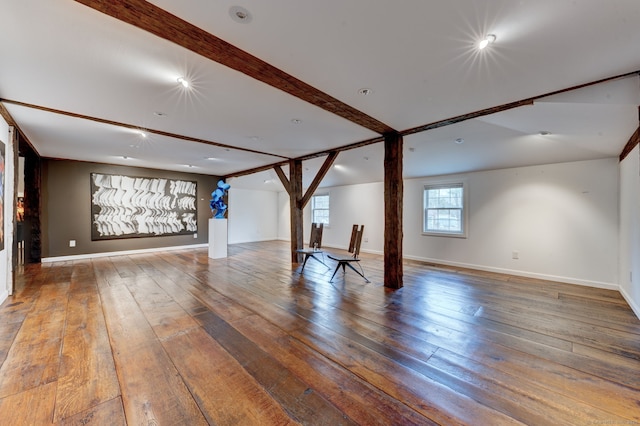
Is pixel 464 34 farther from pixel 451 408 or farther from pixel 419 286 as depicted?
pixel 419 286

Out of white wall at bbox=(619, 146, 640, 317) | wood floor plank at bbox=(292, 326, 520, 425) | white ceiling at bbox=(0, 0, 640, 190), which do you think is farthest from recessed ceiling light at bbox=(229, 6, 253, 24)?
white wall at bbox=(619, 146, 640, 317)

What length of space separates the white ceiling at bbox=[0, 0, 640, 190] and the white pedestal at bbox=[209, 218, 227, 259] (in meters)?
2.69

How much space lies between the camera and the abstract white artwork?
627cm

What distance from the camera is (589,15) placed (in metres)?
1.45

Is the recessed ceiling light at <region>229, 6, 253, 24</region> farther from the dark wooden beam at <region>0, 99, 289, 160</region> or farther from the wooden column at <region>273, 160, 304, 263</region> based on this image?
the wooden column at <region>273, 160, 304, 263</region>

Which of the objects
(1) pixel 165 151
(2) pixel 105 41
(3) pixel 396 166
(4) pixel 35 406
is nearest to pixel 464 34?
(3) pixel 396 166

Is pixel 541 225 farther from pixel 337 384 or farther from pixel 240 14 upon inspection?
pixel 240 14

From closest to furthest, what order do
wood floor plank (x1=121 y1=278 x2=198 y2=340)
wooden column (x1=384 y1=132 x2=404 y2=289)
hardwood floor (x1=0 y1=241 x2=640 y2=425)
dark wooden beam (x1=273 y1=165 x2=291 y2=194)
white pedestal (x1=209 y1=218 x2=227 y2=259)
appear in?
hardwood floor (x1=0 y1=241 x2=640 y2=425)
wood floor plank (x1=121 y1=278 x2=198 y2=340)
wooden column (x1=384 y1=132 x2=404 y2=289)
dark wooden beam (x1=273 y1=165 x2=291 y2=194)
white pedestal (x1=209 y1=218 x2=227 y2=259)

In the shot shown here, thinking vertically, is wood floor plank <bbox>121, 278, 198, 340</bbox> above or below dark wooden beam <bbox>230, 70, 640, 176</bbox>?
below

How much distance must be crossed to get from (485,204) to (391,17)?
→ 4606 mm

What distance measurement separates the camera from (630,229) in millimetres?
3055

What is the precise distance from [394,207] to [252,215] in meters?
6.75

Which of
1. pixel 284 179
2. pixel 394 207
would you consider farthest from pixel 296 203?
pixel 394 207

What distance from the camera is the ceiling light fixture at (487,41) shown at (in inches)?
66.1
